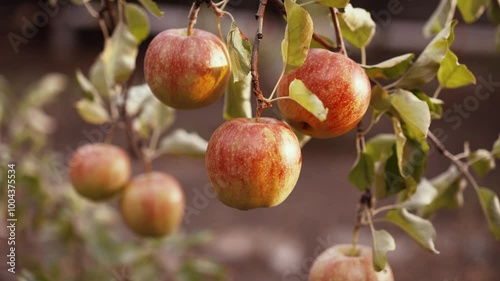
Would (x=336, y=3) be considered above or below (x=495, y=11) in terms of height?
above

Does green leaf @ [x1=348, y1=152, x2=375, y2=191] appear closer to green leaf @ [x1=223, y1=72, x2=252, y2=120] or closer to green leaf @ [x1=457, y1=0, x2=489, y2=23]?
green leaf @ [x1=223, y1=72, x2=252, y2=120]

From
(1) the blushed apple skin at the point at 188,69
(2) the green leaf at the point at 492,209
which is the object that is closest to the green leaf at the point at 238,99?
(1) the blushed apple skin at the point at 188,69

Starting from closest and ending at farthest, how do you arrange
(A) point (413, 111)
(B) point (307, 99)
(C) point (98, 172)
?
(B) point (307, 99)
(A) point (413, 111)
(C) point (98, 172)

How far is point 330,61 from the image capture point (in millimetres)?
725

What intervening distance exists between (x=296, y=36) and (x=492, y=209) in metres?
0.48

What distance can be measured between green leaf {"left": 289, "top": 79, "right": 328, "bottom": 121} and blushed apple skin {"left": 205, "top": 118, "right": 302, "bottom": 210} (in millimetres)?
57

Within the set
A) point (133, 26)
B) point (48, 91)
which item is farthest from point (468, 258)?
point (133, 26)

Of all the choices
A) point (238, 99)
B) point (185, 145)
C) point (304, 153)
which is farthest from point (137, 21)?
point (304, 153)

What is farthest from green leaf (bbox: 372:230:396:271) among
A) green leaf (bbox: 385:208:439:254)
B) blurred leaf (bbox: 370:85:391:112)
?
Answer: blurred leaf (bbox: 370:85:391:112)

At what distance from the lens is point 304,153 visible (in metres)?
4.58

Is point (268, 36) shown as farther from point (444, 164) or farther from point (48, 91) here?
point (48, 91)

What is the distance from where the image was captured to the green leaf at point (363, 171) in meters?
0.88

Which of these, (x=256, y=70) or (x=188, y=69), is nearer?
(x=256, y=70)

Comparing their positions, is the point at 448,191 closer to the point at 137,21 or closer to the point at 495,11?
the point at 495,11
